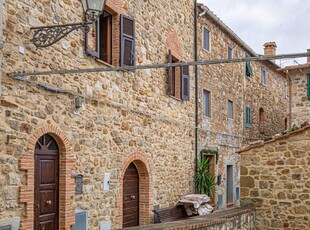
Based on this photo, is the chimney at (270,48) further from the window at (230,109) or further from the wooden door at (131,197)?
the wooden door at (131,197)

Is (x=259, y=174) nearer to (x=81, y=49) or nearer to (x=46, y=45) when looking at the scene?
(x=81, y=49)

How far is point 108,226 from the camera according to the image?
9.96m

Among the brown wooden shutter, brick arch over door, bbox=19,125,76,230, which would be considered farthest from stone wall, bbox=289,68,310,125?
brick arch over door, bbox=19,125,76,230

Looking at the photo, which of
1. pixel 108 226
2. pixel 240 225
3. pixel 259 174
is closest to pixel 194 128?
pixel 259 174

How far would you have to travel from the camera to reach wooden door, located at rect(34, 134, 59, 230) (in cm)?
803

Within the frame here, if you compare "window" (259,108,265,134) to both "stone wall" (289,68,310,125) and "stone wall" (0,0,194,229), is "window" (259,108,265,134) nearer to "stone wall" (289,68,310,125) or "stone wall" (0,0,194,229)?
"stone wall" (289,68,310,125)

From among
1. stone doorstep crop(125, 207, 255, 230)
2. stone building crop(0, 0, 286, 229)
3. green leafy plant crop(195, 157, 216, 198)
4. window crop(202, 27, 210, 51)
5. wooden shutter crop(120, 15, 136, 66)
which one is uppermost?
window crop(202, 27, 210, 51)

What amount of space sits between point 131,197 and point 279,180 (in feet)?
12.1

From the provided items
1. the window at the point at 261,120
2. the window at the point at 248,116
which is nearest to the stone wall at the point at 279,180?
the window at the point at 248,116

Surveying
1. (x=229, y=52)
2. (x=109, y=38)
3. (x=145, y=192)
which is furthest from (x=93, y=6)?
(x=229, y=52)

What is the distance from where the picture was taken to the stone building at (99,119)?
7.41m

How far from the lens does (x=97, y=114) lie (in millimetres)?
9586

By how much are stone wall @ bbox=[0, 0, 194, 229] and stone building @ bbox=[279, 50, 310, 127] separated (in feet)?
17.7

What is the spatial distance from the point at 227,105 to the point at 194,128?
3943 millimetres
